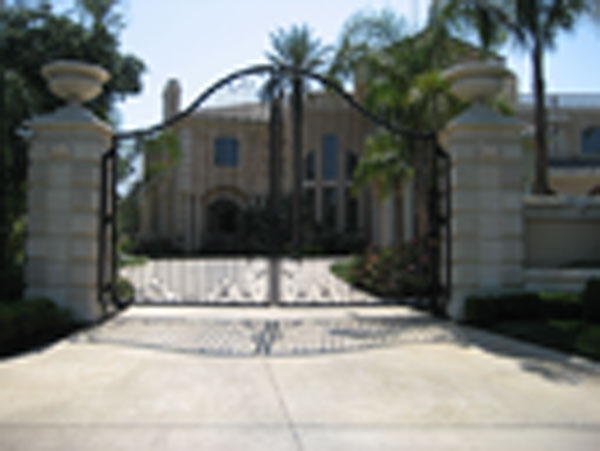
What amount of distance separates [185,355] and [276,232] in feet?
11.1

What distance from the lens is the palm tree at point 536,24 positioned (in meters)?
11.5

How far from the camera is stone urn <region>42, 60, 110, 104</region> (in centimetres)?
840

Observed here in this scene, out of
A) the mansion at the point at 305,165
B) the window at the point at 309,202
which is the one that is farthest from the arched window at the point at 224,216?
the window at the point at 309,202

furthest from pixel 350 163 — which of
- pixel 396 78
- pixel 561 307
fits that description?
pixel 561 307

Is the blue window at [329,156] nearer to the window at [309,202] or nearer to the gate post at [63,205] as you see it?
the window at [309,202]

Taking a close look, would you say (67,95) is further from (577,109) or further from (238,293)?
(577,109)

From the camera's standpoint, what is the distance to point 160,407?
448 cm

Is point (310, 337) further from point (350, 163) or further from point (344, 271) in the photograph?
point (350, 163)

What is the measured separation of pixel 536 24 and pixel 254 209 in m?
8.91

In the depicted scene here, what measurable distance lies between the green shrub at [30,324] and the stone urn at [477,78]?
275 inches

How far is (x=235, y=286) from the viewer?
576 inches

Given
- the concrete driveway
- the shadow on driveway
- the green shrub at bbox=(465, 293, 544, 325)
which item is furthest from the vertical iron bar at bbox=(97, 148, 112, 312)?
the green shrub at bbox=(465, 293, 544, 325)

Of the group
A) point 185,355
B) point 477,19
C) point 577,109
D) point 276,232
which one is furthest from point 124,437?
point 577,109

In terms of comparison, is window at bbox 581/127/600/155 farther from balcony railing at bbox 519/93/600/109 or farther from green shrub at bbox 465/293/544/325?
green shrub at bbox 465/293/544/325
